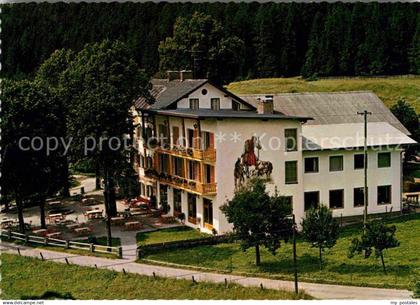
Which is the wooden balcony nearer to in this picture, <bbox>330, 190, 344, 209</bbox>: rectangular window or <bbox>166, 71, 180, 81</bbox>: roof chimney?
<bbox>330, 190, 344, 209</bbox>: rectangular window

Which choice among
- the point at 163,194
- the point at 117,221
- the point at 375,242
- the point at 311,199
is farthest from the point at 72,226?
the point at 375,242

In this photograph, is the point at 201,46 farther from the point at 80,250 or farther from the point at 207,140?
the point at 80,250

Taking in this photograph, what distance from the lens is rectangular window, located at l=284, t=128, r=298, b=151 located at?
4281 centimetres

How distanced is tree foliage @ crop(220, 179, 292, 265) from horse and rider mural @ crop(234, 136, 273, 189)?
214 inches

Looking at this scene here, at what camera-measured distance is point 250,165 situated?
42.1 metres

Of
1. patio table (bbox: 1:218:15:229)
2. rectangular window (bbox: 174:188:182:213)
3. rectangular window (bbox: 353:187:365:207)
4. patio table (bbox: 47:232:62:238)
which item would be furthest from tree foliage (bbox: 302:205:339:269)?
patio table (bbox: 1:218:15:229)

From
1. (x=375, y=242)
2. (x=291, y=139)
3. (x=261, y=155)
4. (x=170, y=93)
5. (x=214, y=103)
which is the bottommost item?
(x=375, y=242)

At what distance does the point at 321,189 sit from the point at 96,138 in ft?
45.3

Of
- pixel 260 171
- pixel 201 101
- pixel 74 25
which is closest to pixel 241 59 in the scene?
pixel 74 25

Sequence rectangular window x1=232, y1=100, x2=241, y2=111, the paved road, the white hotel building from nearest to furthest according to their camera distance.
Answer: the paved road, the white hotel building, rectangular window x1=232, y1=100, x2=241, y2=111

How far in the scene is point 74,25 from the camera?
68.6 metres

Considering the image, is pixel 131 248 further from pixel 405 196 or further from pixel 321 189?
pixel 405 196

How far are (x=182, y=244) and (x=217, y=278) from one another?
5780mm

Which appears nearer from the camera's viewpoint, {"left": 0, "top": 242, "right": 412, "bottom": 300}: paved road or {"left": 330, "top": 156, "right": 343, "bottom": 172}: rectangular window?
{"left": 0, "top": 242, "right": 412, "bottom": 300}: paved road
